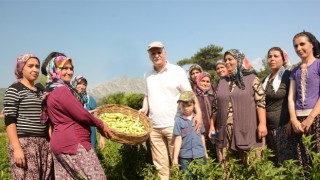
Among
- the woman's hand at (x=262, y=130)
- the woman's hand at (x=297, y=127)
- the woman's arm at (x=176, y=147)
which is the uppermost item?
the woman's hand at (x=297, y=127)

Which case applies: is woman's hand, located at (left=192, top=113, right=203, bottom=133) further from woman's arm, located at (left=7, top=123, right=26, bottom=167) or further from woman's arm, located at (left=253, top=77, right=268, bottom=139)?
woman's arm, located at (left=7, top=123, right=26, bottom=167)

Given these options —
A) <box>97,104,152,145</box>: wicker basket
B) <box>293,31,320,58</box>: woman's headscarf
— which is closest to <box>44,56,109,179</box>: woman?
<box>97,104,152,145</box>: wicker basket

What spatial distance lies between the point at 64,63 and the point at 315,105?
9.41 ft

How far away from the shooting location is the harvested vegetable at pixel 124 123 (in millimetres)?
4434

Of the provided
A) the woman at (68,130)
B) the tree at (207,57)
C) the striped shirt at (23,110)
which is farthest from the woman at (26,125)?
the tree at (207,57)

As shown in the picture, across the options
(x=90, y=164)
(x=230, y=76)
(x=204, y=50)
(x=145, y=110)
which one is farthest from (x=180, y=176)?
(x=204, y=50)

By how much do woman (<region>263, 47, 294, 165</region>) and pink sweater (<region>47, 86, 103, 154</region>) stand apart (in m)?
2.42

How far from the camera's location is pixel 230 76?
4.38 meters

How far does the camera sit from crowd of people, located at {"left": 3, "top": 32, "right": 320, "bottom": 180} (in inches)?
132

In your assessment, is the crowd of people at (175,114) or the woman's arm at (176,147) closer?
the crowd of people at (175,114)

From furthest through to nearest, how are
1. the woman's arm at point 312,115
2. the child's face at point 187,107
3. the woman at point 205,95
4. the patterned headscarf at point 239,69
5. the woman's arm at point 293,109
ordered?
the woman at point 205,95 < the child's face at point 187,107 < the patterned headscarf at point 239,69 < the woman's arm at point 293,109 < the woman's arm at point 312,115

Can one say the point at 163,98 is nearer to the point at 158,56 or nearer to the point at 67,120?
the point at 158,56

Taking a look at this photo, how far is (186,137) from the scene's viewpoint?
4539 millimetres

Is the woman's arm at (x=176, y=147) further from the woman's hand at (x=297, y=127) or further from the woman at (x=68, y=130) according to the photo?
the woman's hand at (x=297, y=127)
